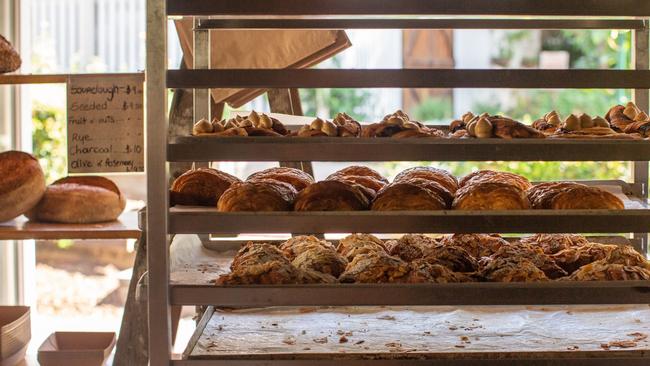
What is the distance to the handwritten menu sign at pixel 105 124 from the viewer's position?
110 inches

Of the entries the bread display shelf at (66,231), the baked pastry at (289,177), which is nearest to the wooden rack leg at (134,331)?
the bread display shelf at (66,231)

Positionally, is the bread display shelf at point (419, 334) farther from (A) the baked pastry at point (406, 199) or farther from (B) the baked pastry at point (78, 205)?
(B) the baked pastry at point (78, 205)

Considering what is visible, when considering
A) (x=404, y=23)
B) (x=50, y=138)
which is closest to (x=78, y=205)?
(x=404, y=23)

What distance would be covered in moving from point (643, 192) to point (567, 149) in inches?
40.3

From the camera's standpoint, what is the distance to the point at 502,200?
2240 millimetres

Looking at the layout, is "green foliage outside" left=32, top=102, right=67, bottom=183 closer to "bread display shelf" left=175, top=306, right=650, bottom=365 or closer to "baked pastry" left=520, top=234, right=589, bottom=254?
"bread display shelf" left=175, top=306, right=650, bottom=365

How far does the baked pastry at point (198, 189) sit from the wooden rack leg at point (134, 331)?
0.35 metres

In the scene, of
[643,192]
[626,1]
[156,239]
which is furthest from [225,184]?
[643,192]

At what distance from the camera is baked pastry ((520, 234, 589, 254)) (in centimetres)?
266

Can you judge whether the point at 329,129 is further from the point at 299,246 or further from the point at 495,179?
the point at 495,179

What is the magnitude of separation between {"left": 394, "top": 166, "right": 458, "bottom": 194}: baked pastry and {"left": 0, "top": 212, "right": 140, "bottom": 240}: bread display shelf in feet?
2.88

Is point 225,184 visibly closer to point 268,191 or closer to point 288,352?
point 268,191

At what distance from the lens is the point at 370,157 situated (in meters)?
1.92

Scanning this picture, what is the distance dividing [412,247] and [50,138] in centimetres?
353
